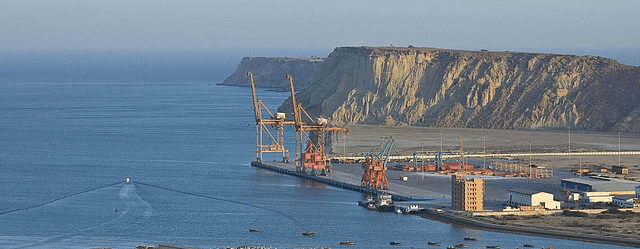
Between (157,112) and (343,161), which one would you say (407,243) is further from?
(157,112)

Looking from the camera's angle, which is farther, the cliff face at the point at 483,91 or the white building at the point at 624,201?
the cliff face at the point at 483,91

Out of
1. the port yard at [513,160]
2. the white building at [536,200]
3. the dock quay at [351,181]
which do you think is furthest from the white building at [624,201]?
the dock quay at [351,181]

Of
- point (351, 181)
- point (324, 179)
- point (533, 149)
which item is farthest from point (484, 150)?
point (351, 181)

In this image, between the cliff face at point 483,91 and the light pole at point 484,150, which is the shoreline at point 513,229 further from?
the cliff face at point 483,91

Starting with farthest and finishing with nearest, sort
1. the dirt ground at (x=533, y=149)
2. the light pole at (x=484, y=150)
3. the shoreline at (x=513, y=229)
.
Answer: the light pole at (x=484, y=150), the dirt ground at (x=533, y=149), the shoreline at (x=513, y=229)

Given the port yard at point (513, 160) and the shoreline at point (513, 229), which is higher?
the port yard at point (513, 160)

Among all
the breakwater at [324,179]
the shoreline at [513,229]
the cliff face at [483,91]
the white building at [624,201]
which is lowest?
the shoreline at [513,229]

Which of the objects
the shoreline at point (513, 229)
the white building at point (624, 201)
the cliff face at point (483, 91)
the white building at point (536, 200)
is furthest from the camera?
the cliff face at point (483, 91)
